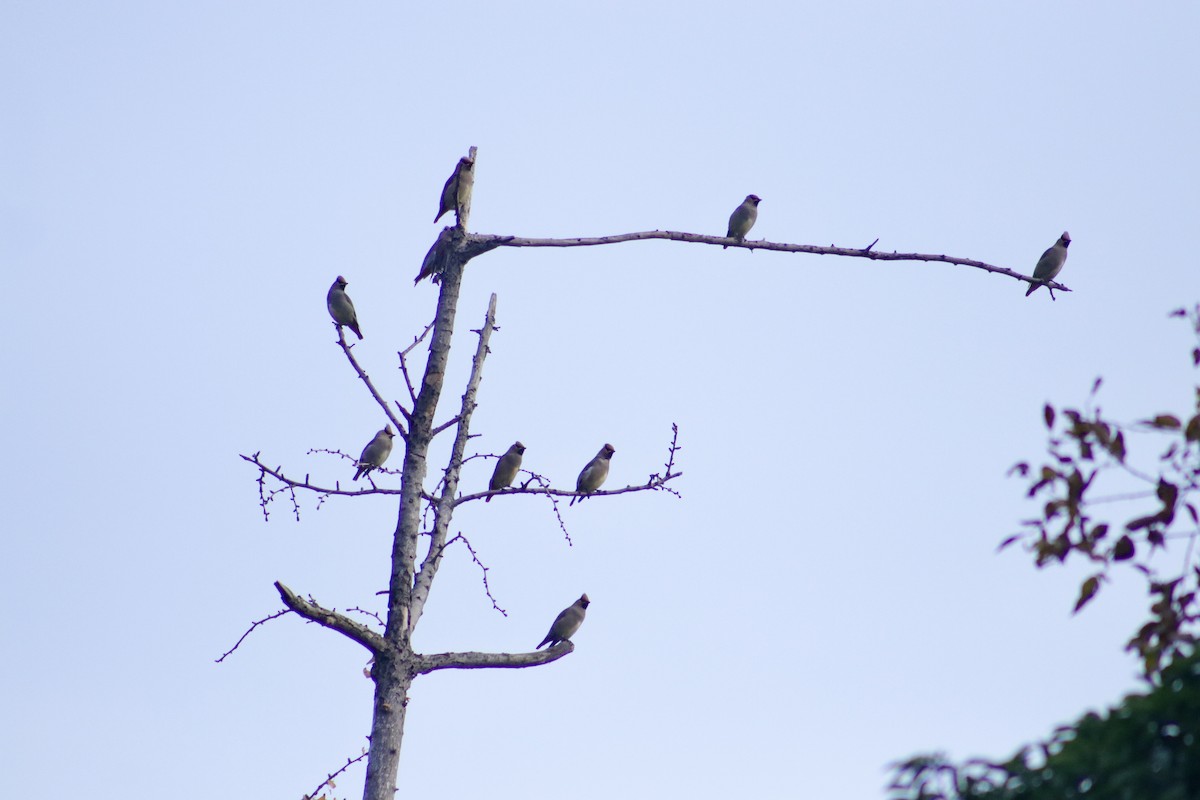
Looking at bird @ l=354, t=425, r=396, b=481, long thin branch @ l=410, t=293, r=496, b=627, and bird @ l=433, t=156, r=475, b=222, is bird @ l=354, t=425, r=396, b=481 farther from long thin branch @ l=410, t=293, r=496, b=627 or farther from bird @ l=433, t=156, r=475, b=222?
long thin branch @ l=410, t=293, r=496, b=627

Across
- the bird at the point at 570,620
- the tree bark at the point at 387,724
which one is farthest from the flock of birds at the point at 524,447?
the tree bark at the point at 387,724

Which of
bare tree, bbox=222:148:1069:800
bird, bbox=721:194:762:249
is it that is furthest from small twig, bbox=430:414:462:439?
bird, bbox=721:194:762:249

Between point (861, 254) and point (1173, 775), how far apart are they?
544 centimetres

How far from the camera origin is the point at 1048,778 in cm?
338

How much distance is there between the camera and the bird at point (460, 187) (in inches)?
330

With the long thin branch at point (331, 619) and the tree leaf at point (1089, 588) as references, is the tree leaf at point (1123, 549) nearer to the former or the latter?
the tree leaf at point (1089, 588)

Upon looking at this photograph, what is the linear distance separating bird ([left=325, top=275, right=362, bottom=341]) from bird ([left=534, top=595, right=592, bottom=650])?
12.5ft

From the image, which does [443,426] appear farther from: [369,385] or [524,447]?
[524,447]

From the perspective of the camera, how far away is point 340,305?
1454 centimetres

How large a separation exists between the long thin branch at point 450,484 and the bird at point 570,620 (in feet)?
16.9

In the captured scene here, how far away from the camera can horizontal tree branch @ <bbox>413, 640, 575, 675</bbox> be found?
7.35 m

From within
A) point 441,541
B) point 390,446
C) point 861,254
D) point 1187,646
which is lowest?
point 1187,646

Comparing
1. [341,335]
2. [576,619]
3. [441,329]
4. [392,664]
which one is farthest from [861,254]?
[576,619]

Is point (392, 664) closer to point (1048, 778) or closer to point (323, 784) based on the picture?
point (323, 784)
